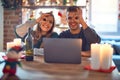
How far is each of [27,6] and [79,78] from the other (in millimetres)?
3836

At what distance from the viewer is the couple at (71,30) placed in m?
2.76

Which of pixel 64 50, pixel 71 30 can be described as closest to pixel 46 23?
pixel 71 30

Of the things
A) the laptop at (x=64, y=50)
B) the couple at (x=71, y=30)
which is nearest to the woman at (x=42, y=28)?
the couple at (x=71, y=30)

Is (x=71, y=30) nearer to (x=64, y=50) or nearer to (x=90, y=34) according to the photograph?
(x=90, y=34)

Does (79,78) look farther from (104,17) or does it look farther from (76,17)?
(104,17)

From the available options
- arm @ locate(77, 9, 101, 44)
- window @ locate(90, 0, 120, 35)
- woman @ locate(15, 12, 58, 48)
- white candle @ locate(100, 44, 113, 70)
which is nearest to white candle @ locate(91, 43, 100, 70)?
white candle @ locate(100, 44, 113, 70)

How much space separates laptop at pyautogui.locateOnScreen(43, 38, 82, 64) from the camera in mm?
2158

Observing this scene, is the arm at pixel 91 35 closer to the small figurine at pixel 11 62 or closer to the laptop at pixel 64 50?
the laptop at pixel 64 50

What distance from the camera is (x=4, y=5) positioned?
529cm

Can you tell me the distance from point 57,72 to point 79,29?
1096 millimetres

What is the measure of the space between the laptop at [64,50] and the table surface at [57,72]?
0.07 m

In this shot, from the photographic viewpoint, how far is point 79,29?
2879mm

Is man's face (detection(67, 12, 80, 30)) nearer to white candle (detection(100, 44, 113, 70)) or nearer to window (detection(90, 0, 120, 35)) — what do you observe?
white candle (detection(100, 44, 113, 70))

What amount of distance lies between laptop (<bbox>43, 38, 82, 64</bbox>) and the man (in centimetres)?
51
